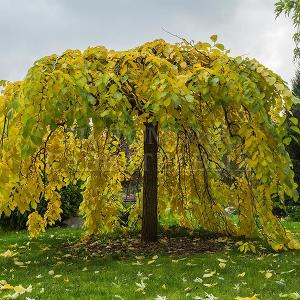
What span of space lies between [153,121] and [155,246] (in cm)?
246

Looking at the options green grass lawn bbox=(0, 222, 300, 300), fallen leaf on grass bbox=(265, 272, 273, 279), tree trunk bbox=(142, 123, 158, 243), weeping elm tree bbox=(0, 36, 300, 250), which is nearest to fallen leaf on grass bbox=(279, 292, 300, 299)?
green grass lawn bbox=(0, 222, 300, 300)

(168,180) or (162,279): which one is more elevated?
(168,180)

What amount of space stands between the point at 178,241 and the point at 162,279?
243cm

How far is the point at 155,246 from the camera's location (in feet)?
21.6

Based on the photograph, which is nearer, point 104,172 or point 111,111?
point 111,111

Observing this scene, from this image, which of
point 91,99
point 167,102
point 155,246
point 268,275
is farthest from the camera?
point 155,246

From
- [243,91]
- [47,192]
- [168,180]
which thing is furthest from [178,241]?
[243,91]

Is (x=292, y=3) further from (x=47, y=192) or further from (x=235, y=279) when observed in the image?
(x=235, y=279)

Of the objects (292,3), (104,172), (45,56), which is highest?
(292,3)

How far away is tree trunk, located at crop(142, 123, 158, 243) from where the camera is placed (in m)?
6.77

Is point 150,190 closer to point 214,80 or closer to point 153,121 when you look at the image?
point 153,121

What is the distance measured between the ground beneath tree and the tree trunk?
0.18 meters

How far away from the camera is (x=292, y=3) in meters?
13.4

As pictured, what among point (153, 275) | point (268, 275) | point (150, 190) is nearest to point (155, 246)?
point (150, 190)
